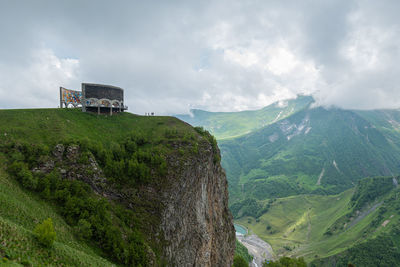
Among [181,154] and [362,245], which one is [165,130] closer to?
[181,154]

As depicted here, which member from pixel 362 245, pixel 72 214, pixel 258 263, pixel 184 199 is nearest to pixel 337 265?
pixel 362 245

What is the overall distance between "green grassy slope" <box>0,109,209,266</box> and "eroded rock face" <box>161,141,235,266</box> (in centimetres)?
387

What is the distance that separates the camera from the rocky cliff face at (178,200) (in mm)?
39284

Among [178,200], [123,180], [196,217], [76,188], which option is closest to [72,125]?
[123,180]

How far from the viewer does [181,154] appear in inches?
2079

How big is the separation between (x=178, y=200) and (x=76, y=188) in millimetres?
22220

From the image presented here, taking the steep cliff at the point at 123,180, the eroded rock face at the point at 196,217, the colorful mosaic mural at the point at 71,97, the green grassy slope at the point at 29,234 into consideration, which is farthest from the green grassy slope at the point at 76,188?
the colorful mosaic mural at the point at 71,97

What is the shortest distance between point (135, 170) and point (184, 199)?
587 inches

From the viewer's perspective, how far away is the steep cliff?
3369 centimetres

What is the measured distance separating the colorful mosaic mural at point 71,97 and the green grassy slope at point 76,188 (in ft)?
14.4

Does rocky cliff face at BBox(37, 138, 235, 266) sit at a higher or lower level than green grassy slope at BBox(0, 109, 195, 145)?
lower

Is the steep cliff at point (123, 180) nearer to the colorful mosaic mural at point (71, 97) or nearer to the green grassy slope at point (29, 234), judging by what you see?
the green grassy slope at point (29, 234)

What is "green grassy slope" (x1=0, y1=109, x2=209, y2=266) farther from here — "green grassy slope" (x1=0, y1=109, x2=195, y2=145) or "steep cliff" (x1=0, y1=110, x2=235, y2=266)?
"steep cliff" (x1=0, y1=110, x2=235, y2=266)

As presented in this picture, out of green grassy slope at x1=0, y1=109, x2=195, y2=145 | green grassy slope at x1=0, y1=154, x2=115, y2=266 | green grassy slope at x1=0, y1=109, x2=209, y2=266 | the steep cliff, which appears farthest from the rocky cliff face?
green grassy slope at x1=0, y1=109, x2=195, y2=145
